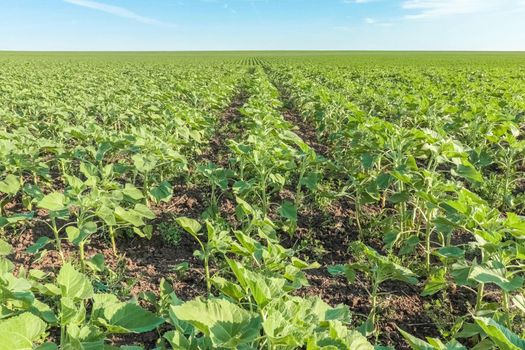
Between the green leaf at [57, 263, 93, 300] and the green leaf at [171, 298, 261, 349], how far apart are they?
2.14 feet

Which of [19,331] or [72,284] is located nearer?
[19,331]

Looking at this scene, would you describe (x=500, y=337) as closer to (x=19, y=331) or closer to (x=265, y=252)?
(x=265, y=252)

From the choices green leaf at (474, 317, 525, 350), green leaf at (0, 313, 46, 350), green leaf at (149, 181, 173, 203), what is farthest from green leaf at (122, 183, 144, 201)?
green leaf at (474, 317, 525, 350)

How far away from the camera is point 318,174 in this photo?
4.74 meters

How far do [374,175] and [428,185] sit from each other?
1.02 metres

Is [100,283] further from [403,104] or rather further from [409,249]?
[403,104]

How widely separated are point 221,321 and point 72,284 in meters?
0.86

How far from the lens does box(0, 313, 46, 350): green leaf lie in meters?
1.50

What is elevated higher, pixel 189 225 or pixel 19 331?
pixel 19 331

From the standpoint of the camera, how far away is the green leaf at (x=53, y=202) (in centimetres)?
291

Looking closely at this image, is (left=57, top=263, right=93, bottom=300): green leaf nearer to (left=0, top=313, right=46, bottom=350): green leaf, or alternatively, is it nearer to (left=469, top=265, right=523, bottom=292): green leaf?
(left=0, top=313, right=46, bottom=350): green leaf

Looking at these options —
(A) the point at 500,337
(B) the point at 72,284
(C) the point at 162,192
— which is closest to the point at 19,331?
(B) the point at 72,284

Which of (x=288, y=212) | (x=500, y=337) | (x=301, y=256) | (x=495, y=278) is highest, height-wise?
(x=500, y=337)

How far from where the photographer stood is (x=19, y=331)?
1.58 metres
